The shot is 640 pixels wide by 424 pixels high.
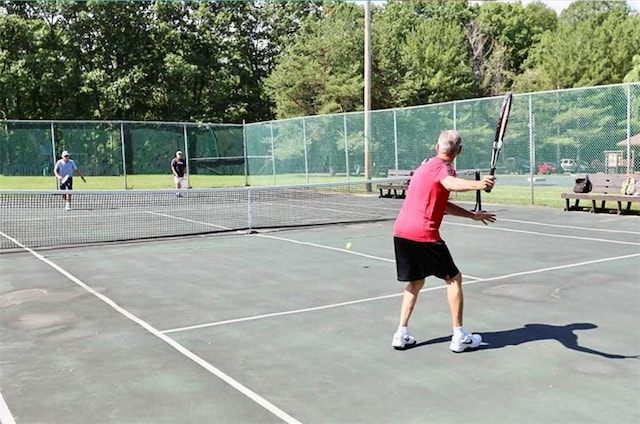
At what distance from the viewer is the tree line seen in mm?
40594

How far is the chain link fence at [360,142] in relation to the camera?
17406 millimetres

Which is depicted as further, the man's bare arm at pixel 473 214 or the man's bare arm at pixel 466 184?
the man's bare arm at pixel 473 214

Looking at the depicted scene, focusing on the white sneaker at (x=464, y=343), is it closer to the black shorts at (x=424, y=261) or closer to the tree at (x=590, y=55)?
the black shorts at (x=424, y=261)

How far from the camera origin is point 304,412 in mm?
4191

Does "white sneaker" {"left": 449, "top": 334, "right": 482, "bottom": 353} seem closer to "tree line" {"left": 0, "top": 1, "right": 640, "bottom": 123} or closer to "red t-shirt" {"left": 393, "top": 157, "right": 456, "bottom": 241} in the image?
"red t-shirt" {"left": 393, "top": 157, "right": 456, "bottom": 241}

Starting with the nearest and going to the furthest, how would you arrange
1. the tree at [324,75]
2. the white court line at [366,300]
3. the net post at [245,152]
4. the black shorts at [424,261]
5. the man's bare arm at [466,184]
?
the man's bare arm at [466,184] < the black shorts at [424,261] < the white court line at [366,300] < the net post at [245,152] < the tree at [324,75]

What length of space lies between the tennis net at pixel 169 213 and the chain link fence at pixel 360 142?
2.27 meters

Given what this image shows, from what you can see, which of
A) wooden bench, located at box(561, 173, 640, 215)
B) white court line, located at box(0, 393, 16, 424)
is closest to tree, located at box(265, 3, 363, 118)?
wooden bench, located at box(561, 173, 640, 215)

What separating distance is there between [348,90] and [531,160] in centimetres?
2123

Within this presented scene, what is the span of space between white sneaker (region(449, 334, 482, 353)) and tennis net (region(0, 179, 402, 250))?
8.36 metres

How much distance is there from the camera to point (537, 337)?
228 inches

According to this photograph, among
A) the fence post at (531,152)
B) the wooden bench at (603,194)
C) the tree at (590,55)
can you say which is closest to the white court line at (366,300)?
the wooden bench at (603,194)

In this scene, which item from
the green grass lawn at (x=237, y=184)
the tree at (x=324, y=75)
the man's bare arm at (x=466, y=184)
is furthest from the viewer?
the tree at (x=324, y=75)

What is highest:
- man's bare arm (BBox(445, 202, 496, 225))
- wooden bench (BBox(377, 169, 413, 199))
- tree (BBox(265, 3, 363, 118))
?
tree (BBox(265, 3, 363, 118))
